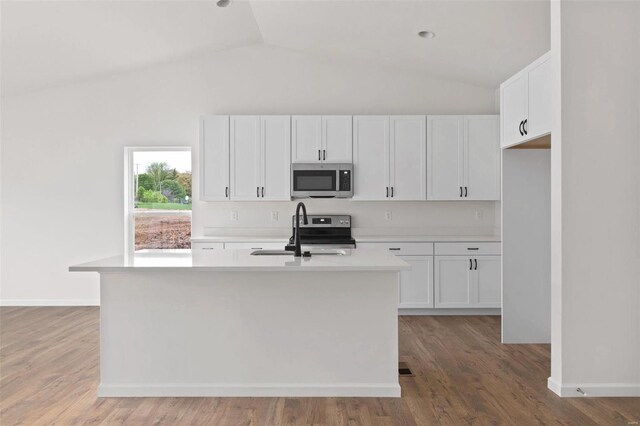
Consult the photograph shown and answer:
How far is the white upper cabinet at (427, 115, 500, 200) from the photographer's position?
5.54 meters

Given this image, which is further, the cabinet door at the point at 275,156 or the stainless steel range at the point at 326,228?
the stainless steel range at the point at 326,228

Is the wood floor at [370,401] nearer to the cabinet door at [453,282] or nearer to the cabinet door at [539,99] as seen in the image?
the cabinet door at [453,282]

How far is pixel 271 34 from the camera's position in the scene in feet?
18.0

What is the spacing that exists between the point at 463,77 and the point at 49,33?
4093 millimetres

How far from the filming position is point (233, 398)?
3.05 m

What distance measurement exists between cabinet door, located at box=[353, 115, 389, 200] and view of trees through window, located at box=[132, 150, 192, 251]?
6.36 ft

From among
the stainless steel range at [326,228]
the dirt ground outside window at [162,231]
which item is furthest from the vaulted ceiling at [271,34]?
the stainless steel range at [326,228]

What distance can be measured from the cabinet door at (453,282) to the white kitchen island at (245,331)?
2.35m

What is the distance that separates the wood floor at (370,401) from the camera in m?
2.74

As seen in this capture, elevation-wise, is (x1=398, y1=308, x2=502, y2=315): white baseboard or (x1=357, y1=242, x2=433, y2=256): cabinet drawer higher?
(x1=357, y1=242, x2=433, y2=256): cabinet drawer

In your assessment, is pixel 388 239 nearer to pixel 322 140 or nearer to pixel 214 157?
pixel 322 140

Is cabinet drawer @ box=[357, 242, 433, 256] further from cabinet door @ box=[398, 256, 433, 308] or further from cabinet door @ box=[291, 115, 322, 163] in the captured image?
cabinet door @ box=[291, 115, 322, 163]
